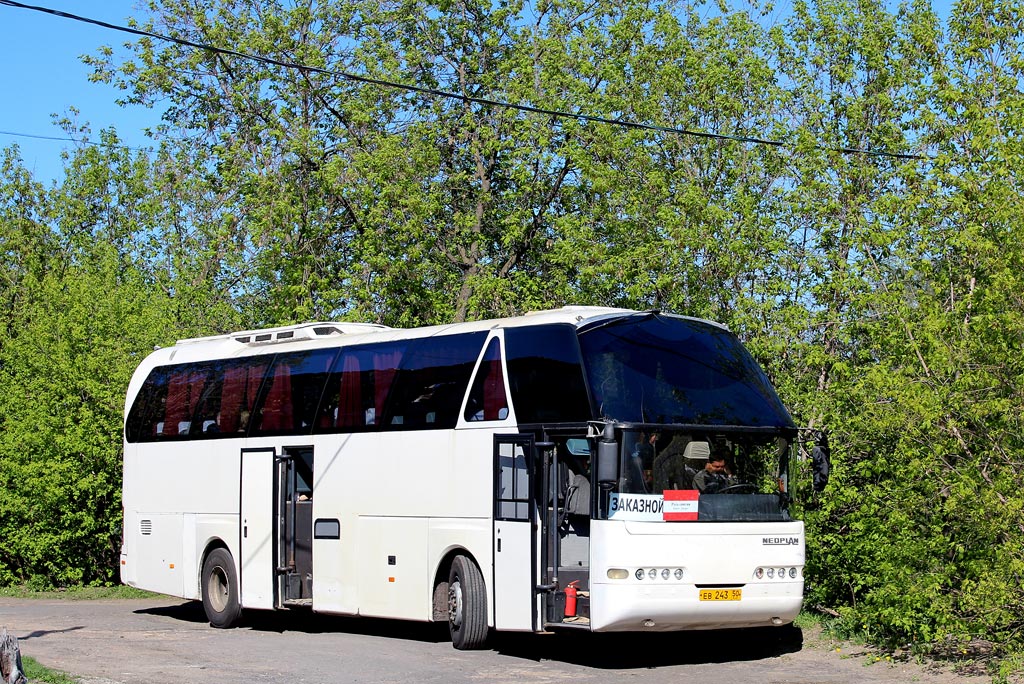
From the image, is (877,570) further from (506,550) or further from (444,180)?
(444,180)

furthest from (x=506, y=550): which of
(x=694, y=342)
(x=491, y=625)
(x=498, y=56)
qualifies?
(x=498, y=56)

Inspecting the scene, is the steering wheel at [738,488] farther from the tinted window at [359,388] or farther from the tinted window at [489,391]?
the tinted window at [359,388]

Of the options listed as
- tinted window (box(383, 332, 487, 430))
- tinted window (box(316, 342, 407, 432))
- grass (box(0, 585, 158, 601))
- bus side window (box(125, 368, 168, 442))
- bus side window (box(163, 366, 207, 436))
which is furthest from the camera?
grass (box(0, 585, 158, 601))

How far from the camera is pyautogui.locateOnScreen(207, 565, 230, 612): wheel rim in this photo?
19.6m

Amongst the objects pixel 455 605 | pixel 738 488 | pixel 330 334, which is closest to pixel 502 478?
pixel 455 605

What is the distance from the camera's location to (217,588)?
64.5 ft

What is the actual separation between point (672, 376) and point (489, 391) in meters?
2.13

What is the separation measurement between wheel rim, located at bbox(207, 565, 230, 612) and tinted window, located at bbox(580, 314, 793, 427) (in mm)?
7788

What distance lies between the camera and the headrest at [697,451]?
45.5 feet

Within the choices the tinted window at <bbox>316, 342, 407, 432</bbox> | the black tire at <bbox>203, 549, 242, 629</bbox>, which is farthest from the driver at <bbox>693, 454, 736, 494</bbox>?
the black tire at <bbox>203, 549, 242, 629</bbox>

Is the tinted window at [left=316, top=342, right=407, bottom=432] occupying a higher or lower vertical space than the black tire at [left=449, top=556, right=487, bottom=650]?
higher

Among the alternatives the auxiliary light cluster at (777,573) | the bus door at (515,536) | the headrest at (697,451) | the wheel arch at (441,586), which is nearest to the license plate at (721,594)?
the auxiliary light cluster at (777,573)

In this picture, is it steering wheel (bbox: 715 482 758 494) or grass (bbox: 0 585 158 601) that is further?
grass (bbox: 0 585 158 601)

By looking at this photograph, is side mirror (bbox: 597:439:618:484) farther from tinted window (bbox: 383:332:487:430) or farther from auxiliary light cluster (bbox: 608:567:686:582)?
tinted window (bbox: 383:332:487:430)
